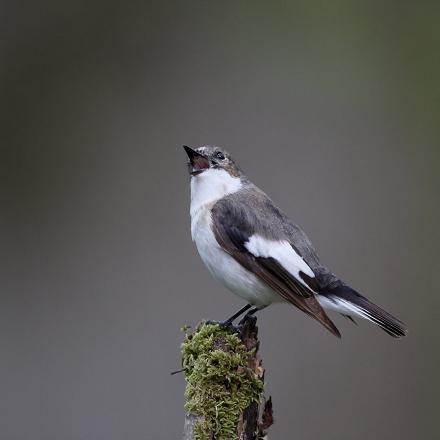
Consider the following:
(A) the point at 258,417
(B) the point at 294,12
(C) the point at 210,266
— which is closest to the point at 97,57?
(B) the point at 294,12

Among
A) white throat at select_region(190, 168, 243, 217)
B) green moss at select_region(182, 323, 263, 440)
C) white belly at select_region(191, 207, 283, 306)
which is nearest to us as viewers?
green moss at select_region(182, 323, 263, 440)

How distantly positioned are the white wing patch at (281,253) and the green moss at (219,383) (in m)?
0.71

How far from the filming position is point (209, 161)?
5.12 m

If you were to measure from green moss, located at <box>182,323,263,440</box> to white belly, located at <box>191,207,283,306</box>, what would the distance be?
66cm

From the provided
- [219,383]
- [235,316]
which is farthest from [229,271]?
[219,383]

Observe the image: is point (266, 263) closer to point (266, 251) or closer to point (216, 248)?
point (266, 251)

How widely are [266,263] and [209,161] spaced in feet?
3.13

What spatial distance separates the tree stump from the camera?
3617mm

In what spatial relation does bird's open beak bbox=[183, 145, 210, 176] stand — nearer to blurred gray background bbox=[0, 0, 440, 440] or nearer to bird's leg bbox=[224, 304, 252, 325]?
bird's leg bbox=[224, 304, 252, 325]

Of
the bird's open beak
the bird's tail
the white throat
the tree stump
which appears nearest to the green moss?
the tree stump

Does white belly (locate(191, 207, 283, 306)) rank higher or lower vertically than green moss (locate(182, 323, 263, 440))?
higher

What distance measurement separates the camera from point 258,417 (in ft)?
12.2

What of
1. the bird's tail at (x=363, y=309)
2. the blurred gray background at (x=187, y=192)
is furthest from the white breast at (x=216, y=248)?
the blurred gray background at (x=187, y=192)

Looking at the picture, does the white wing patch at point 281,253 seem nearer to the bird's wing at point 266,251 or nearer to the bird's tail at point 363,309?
the bird's wing at point 266,251
